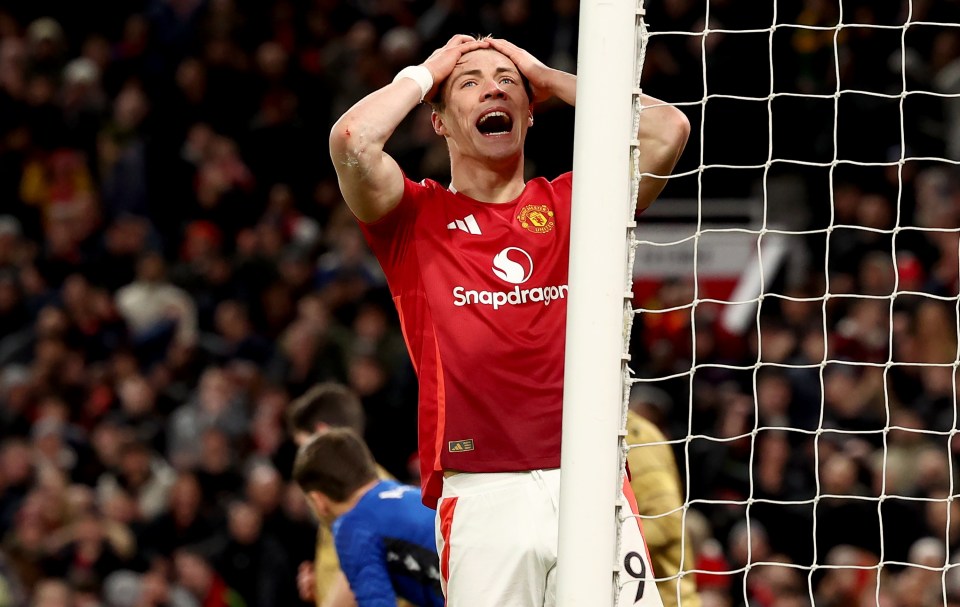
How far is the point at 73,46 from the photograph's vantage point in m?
14.3

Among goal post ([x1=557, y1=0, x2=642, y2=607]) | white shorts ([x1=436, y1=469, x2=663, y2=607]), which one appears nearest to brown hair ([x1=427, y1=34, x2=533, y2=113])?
goal post ([x1=557, y1=0, x2=642, y2=607])

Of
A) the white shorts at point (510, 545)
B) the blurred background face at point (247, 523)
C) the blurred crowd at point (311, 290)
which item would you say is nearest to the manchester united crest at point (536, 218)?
the white shorts at point (510, 545)

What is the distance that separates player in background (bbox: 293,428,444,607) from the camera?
5.33 metres

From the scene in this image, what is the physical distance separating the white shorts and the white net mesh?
362cm

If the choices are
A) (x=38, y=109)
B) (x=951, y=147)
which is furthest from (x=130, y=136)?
(x=951, y=147)

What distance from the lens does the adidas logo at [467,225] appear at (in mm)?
3977

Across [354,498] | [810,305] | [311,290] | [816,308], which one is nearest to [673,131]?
[354,498]

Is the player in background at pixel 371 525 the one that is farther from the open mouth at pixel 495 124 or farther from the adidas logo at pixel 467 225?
the open mouth at pixel 495 124

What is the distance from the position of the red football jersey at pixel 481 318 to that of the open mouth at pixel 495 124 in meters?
0.19

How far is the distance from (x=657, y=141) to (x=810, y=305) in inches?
263

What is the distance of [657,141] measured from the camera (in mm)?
3863

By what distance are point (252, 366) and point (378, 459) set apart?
217 cm

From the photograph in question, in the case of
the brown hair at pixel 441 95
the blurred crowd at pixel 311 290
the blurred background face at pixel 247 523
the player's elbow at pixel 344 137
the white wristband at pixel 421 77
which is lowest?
the blurred background face at pixel 247 523

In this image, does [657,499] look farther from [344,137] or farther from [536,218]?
[344,137]
